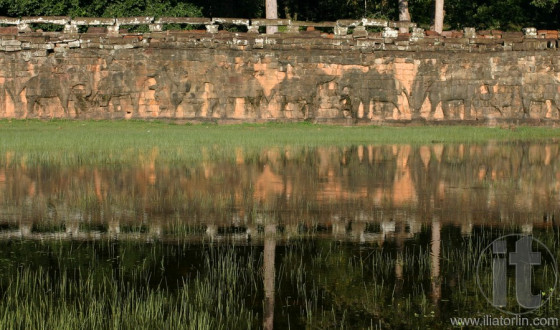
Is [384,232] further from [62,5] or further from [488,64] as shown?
[62,5]

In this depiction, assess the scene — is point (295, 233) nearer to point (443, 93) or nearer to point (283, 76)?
point (283, 76)

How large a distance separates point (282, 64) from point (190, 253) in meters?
18.9

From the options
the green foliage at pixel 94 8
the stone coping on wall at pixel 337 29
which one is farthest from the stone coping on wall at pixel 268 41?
the green foliage at pixel 94 8

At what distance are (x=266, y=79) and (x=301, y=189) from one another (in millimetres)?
15025

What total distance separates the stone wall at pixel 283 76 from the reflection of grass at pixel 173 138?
42.4 inches

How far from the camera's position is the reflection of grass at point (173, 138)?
48.2 feet

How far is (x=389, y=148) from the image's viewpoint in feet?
55.7

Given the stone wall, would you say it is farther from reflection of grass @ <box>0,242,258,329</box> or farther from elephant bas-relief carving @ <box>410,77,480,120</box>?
reflection of grass @ <box>0,242,258,329</box>

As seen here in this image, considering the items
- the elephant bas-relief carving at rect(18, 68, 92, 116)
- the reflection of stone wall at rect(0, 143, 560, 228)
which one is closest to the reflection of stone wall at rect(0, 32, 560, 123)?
the elephant bas-relief carving at rect(18, 68, 92, 116)

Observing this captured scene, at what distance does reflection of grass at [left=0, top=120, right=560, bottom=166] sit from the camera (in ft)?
48.2

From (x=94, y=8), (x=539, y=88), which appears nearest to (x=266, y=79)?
(x=539, y=88)

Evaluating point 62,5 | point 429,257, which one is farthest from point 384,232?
point 62,5

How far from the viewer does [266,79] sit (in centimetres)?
2538

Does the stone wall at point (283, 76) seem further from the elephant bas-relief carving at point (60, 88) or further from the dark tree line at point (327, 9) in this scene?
the dark tree line at point (327, 9)
